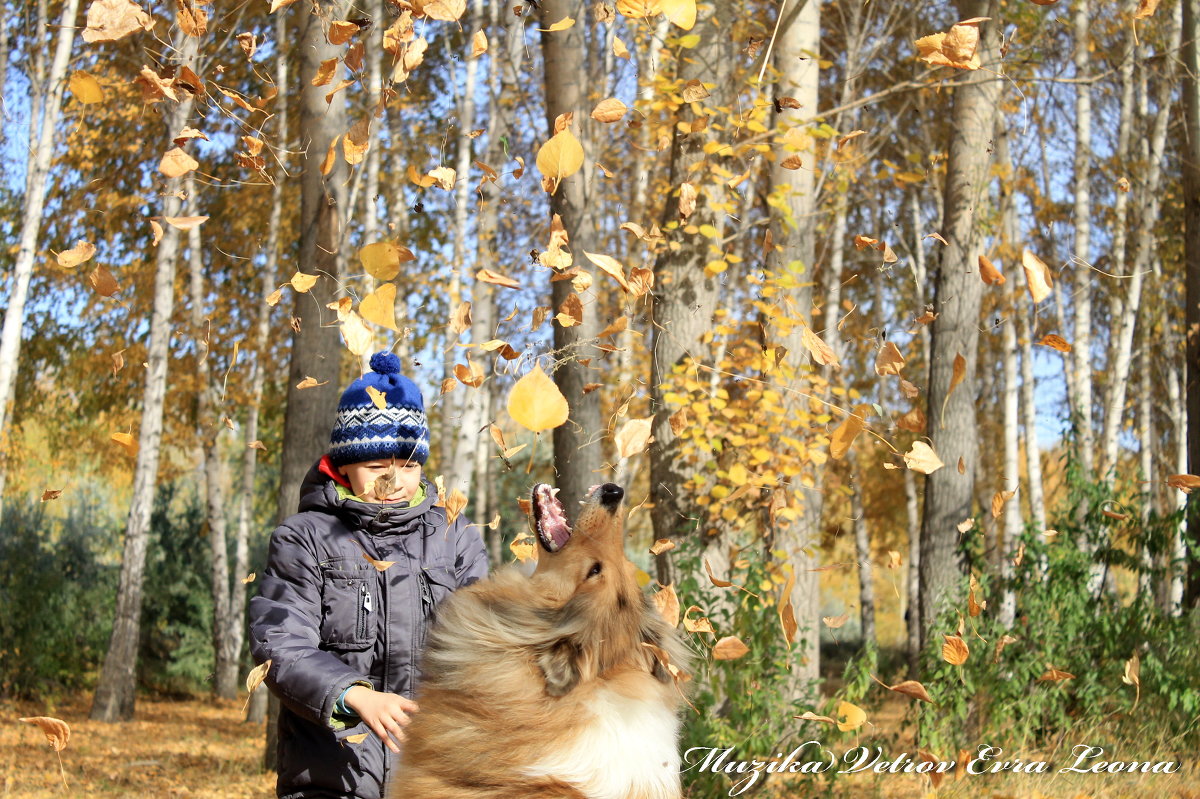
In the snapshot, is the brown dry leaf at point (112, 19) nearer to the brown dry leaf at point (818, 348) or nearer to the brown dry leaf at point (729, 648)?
the brown dry leaf at point (818, 348)

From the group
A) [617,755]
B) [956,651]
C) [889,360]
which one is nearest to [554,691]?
[617,755]

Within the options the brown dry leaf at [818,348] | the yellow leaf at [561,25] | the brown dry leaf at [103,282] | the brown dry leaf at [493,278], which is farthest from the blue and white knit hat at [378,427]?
the brown dry leaf at [818,348]

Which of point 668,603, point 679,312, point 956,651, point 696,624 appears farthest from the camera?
point 679,312

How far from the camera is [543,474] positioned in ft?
75.8

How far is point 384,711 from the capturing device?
2752mm

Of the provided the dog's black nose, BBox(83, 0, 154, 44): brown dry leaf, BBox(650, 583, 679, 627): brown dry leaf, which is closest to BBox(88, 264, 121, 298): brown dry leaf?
BBox(83, 0, 154, 44): brown dry leaf

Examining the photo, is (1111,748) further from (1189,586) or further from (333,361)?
(333,361)

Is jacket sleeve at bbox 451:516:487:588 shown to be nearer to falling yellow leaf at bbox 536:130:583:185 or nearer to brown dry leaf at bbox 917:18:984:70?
falling yellow leaf at bbox 536:130:583:185

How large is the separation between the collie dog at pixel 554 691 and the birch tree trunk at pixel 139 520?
12.1 meters

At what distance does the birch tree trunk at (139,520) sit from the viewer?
13.6 m

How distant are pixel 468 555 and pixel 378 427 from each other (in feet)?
1.74

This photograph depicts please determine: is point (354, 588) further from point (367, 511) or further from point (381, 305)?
point (381, 305)

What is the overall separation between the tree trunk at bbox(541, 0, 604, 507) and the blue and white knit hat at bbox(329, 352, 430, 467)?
2.03 metres

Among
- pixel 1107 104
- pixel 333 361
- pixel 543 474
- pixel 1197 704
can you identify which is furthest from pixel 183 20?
pixel 1107 104
